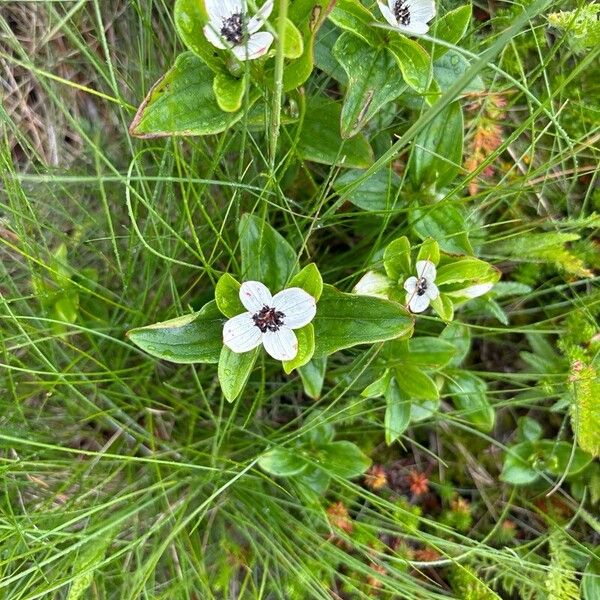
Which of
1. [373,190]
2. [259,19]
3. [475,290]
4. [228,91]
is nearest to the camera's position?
[259,19]

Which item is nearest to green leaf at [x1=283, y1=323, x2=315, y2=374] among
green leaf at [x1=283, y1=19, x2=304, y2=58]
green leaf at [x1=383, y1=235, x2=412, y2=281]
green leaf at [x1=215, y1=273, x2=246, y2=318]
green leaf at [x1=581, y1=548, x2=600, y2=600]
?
green leaf at [x1=215, y1=273, x2=246, y2=318]

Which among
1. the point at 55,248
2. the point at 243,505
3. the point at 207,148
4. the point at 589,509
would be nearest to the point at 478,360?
the point at 589,509

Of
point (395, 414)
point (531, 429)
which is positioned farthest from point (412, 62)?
point (531, 429)

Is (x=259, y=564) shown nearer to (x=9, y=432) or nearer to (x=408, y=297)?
(x=9, y=432)

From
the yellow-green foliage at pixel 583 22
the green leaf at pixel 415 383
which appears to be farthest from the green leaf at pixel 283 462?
the yellow-green foliage at pixel 583 22

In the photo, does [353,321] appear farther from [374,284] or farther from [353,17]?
[353,17]

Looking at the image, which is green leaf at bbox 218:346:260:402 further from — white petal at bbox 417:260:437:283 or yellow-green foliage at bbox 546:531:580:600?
yellow-green foliage at bbox 546:531:580:600
